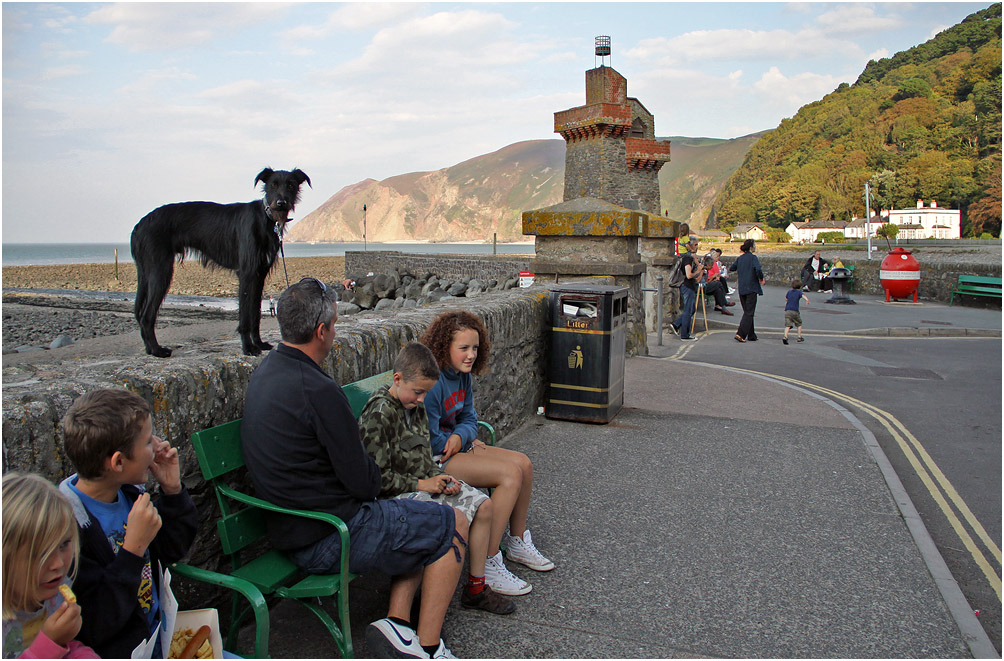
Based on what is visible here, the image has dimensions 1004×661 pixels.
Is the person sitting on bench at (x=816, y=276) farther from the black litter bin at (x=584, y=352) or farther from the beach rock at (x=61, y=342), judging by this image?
the beach rock at (x=61, y=342)

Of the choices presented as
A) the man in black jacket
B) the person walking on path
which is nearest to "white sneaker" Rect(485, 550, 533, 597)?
the man in black jacket

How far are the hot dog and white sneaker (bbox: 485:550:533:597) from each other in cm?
142

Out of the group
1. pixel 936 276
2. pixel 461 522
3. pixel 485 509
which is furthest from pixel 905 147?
pixel 461 522

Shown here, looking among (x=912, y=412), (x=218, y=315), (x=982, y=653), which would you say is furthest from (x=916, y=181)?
(x=982, y=653)

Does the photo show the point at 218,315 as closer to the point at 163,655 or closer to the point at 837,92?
the point at 163,655

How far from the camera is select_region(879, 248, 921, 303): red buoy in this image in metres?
21.6

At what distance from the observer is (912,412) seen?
26.6ft

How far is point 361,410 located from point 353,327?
86cm

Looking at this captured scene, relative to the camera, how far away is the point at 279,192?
Answer: 3.83 m

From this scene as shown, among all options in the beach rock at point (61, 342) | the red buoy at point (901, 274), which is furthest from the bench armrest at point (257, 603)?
the red buoy at point (901, 274)

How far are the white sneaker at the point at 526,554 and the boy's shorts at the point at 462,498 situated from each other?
625mm

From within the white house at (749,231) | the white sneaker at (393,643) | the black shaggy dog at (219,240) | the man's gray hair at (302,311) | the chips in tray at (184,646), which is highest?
the white house at (749,231)

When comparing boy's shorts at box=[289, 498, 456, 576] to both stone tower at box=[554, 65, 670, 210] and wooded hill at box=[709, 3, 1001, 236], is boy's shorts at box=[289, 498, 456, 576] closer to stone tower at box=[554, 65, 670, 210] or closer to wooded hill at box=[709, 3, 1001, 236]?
stone tower at box=[554, 65, 670, 210]

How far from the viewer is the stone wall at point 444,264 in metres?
37.7
